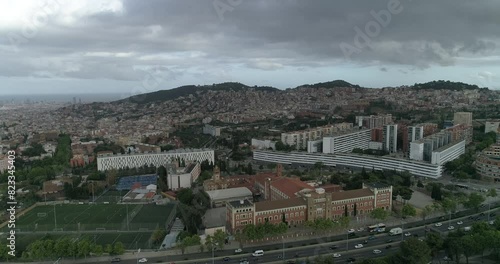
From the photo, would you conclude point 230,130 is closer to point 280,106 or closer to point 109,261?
point 280,106

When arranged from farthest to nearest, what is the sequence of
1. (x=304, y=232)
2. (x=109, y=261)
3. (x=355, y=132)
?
(x=355, y=132), (x=304, y=232), (x=109, y=261)

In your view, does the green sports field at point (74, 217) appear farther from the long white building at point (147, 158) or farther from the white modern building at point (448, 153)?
the white modern building at point (448, 153)

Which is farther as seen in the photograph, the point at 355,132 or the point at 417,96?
the point at 417,96

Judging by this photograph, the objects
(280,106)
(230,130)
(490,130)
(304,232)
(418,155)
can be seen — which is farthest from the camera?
(280,106)

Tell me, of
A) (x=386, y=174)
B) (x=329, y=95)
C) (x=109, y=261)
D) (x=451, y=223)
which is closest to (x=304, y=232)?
(x=451, y=223)

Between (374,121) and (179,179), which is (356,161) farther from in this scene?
(179,179)

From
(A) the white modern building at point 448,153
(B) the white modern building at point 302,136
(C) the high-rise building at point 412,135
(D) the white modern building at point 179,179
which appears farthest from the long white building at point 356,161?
(D) the white modern building at point 179,179

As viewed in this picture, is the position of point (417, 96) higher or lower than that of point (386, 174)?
higher
